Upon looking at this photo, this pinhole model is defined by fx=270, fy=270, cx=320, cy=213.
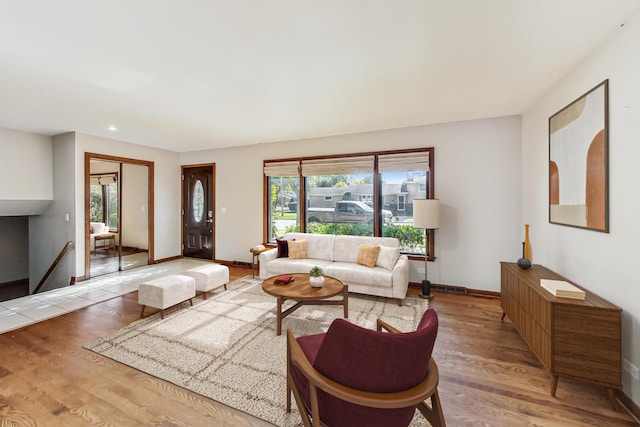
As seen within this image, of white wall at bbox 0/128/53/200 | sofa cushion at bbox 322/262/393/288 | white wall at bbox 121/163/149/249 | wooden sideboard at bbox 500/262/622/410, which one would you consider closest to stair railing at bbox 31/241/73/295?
white wall at bbox 0/128/53/200

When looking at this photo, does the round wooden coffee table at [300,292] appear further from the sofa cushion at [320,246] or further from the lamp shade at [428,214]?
the lamp shade at [428,214]

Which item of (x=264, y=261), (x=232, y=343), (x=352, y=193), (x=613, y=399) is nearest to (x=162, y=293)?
A: (x=232, y=343)

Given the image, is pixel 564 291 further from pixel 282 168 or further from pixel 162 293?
pixel 282 168

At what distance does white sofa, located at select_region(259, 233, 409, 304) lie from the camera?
3668mm

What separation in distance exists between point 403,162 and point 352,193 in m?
A: 1.04

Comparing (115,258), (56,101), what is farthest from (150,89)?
(115,258)

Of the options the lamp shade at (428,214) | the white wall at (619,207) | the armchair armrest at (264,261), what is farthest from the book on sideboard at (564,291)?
the armchair armrest at (264,261)

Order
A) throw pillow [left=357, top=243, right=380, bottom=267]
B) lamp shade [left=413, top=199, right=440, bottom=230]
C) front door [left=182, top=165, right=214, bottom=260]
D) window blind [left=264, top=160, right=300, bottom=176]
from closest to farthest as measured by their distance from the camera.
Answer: lamp shade [left=413, top=199, right=440, bottom=230] < throw pillow [left=357, top=243, right=380, bottom=267] < window blind [left=264, top=160, right=300, bottom=176] < front door [left=182, top=165, right=214, bottom=260]

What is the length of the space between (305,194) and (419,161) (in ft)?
7.13

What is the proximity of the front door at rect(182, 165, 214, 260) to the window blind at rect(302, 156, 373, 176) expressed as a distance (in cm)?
251

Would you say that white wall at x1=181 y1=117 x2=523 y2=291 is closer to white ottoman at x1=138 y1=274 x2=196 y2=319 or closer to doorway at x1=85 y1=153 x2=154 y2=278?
white ottoman at x1=138 y1=274 x2=196 y2=319

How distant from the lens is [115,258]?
649 centimetres

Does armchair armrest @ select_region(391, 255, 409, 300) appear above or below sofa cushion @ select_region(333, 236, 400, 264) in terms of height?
below

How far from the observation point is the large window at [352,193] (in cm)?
451
